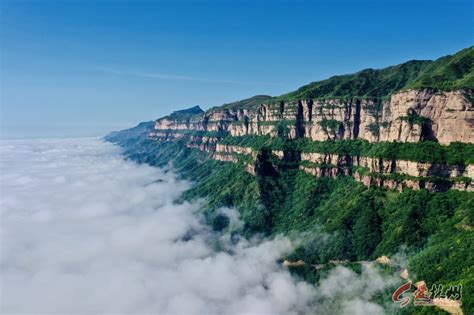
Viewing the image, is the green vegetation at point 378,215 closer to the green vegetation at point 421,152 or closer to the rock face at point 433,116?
the green vegetation at point 421,152

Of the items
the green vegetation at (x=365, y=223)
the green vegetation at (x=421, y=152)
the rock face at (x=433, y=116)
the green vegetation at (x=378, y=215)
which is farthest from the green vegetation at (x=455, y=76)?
the green vegetation at (x=365, y=223)

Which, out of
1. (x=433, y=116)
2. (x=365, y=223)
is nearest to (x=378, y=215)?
(x=365, y=223)

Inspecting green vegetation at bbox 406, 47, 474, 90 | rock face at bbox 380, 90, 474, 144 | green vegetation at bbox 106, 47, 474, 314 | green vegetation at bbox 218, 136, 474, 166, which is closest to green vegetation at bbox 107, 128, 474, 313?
green vegetation at bbox 106, 47, 474, 314

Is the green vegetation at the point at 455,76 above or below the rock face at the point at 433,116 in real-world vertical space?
above

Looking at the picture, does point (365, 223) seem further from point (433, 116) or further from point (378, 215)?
point (433, 116)

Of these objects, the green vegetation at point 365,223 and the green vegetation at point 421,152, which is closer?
the green vegetation at point 365,223

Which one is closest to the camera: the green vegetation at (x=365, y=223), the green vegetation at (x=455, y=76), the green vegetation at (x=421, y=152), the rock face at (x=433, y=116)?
the green vegetation at (x=365, y=223)

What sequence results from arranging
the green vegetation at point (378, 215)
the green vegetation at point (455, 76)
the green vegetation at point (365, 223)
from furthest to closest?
the green vegetation at point (455, 76)
the green vegetation at point (378, 215)
the green vegetation at point (365, 223)

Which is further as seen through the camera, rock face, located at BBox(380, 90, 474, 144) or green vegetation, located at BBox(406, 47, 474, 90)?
green vegetation, located at BBox(406, 47, 474, 90)

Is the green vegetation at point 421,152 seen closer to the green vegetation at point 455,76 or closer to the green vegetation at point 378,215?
the green vegetation at point 378,215

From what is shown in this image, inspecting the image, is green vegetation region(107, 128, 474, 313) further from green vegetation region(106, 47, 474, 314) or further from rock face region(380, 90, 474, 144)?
rock face region(380, 90, 474, 144)

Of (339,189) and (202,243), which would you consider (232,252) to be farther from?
(339,189)


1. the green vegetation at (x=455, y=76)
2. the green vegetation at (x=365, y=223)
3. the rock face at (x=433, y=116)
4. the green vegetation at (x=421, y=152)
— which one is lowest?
the green vegetation at (x=365, y=223)
